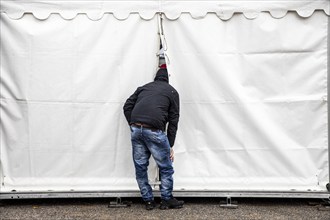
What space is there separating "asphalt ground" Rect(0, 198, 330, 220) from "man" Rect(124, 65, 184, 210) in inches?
10.5

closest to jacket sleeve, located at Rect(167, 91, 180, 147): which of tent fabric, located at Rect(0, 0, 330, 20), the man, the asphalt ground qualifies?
the man

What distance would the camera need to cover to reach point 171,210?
217 inches

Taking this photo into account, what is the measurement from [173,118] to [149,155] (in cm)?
57

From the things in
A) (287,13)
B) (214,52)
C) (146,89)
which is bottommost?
(146,89)

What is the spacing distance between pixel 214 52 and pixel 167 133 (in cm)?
122

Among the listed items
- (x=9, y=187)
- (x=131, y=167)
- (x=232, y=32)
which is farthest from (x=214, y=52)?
(x=9, y=187)

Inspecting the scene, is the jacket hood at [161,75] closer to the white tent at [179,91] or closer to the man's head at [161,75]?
the man's head at [161,75]

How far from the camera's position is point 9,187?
18.6ft

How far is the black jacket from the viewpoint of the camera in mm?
5211

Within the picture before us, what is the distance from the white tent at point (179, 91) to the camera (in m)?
5.59

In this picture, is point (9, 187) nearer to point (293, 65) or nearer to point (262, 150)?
point (262, 150)

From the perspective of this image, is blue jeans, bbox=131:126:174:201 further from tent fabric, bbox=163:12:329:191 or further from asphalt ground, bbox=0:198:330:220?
tent fabric, bbox=163:12:329:191

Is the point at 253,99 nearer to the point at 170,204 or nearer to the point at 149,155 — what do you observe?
the point at 149,155

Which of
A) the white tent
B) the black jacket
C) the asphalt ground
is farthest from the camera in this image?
the white tent
